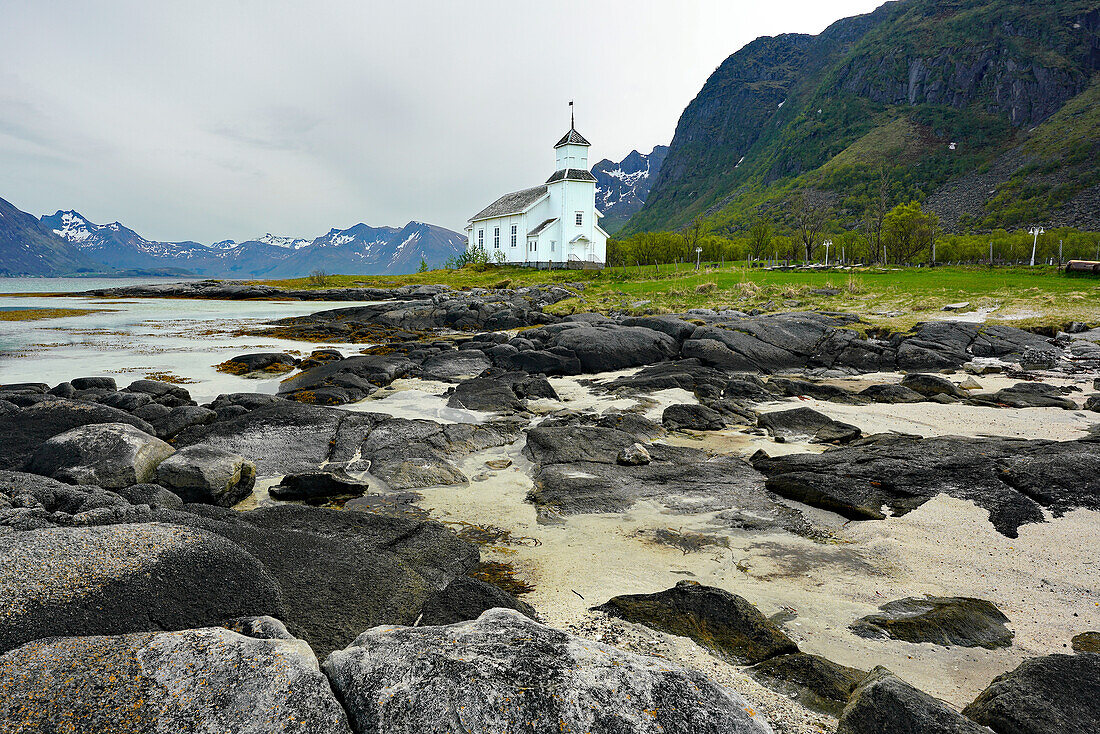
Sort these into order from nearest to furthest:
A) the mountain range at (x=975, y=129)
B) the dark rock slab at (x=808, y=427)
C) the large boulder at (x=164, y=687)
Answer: the large boulder at (x=164, y=687) < the dark rock slab at (x=808, y=427) < the mountain range at (x=975, y=129)

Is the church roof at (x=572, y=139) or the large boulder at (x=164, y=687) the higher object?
the church roof at (x=572, y=139)

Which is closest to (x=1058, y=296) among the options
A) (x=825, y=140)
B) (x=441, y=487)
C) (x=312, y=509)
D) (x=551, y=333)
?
(x=551, y=333)

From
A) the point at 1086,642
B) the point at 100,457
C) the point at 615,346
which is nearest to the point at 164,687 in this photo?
the point at 1086,642

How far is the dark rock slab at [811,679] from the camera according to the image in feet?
9.98

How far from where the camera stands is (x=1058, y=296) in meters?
23.0

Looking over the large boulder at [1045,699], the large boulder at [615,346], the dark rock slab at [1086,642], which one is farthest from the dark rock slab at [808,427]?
the large boulder at [615,346]

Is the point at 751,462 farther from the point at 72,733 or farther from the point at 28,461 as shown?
the point at 28,461

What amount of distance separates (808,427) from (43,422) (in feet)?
40.3

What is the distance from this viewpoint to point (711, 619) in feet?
12.6

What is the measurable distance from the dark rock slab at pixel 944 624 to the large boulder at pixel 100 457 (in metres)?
7.82

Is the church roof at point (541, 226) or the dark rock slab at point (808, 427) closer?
the dark rock slab at point (808, 427)

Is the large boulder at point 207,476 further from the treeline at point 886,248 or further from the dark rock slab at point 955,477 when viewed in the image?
the treeline at point 886,248

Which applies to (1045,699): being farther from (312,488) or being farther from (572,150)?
(572,150)

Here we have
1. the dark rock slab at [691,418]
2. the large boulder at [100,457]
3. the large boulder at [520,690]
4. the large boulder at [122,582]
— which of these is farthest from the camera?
the dark rock slab at [691,418]
